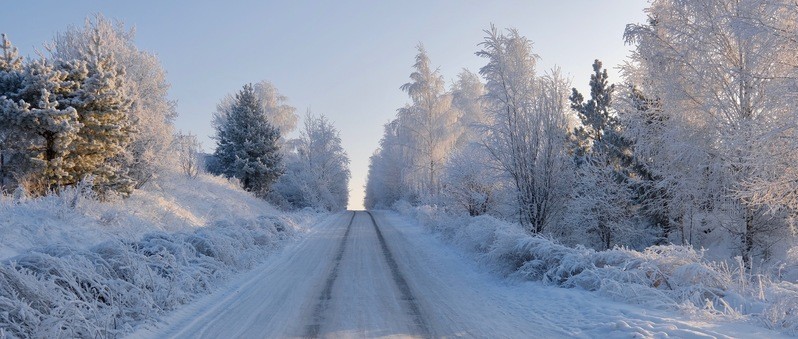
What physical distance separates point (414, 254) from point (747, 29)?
9764 millimetres

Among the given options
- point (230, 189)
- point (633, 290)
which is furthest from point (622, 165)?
point (230, 189)

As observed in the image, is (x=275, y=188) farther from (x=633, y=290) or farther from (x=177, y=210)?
(x=633, y=290)

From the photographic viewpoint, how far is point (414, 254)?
14750mm

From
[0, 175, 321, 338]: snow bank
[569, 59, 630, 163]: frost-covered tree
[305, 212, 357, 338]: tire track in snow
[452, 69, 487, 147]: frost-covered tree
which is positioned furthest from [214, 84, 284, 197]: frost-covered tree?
[305, 212, 357, 338]: tire track in snow

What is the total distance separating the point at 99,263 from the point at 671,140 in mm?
14267

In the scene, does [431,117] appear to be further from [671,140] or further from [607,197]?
[671,140]

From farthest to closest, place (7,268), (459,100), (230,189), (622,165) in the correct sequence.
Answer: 1. (459,100)
2. (230,189)
3. (622,165)
4. (7,268)

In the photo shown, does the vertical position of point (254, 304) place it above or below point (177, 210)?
below

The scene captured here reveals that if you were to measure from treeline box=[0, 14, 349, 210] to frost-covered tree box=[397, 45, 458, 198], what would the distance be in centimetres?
1042

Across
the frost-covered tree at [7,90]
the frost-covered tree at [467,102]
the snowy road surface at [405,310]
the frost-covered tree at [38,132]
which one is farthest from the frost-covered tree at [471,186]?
the frost-covered tree at [7,90]

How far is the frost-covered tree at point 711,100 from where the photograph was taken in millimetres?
11164

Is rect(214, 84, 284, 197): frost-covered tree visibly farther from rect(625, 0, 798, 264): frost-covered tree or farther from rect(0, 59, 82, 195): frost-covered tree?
rect(625, 0, 798, 264): frost-covered tree

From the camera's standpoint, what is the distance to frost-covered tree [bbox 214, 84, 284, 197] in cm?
3441

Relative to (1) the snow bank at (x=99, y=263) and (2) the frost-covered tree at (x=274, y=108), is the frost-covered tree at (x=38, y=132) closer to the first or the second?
(1) the snow bank at (x=99, y=263)
